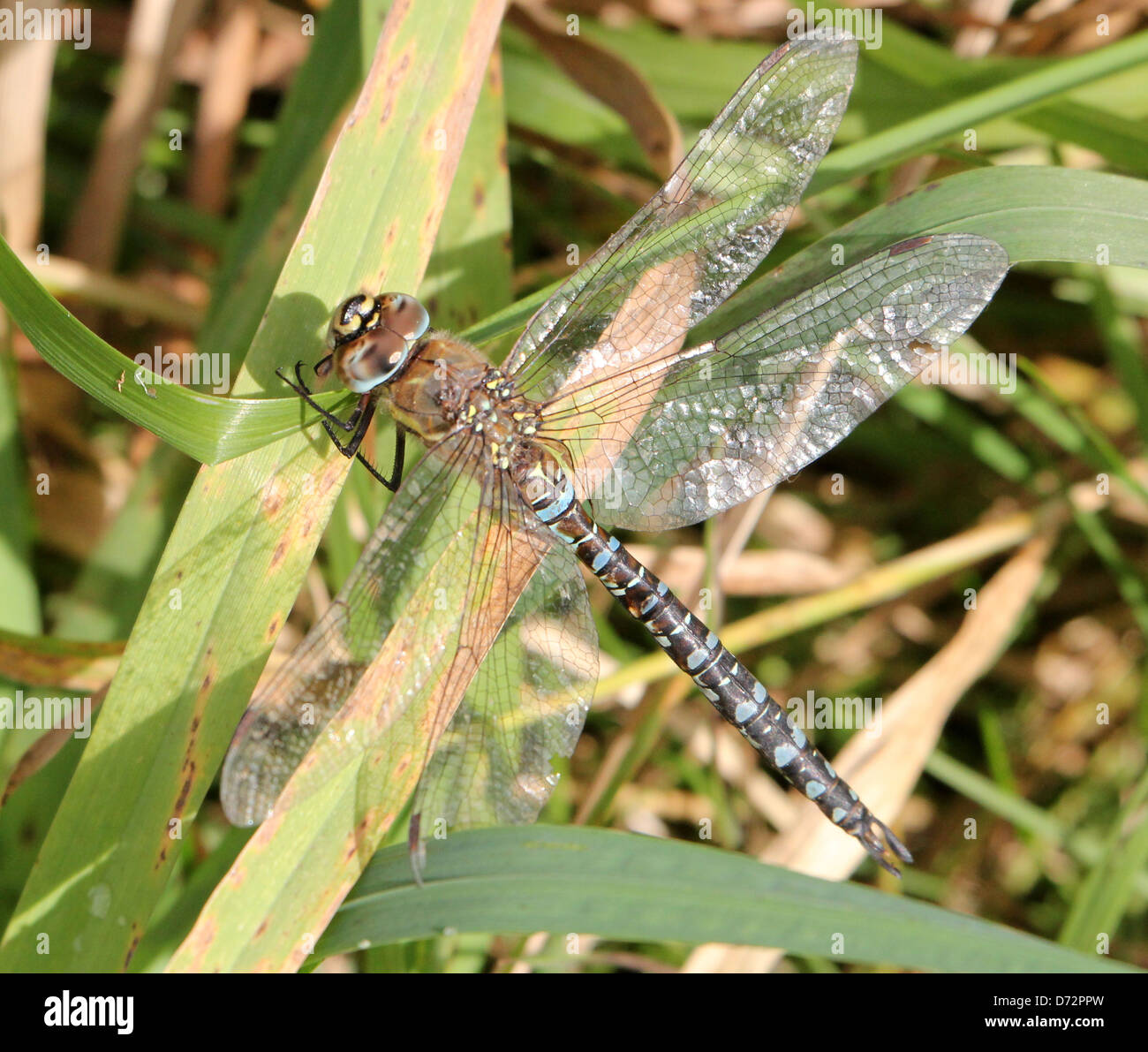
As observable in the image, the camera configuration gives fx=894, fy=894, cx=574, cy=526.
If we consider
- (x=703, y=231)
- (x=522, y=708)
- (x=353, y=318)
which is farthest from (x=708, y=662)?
(x=353, y=318)

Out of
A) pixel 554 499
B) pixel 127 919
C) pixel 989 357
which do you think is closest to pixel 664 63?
pixel 989 357

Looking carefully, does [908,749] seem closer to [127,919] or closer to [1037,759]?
[1037,759]

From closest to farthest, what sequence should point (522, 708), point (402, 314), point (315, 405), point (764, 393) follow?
point (315, 405) < point (402, 314) < point (522, 708) < point (764, 393)

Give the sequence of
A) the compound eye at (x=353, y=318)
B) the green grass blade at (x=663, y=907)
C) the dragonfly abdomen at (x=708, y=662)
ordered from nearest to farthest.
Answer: the green grass blade at (x=663, y=907) → the compound eye at (x=353, y=318) → the dragonfly abdomen at (x=708, y=662)

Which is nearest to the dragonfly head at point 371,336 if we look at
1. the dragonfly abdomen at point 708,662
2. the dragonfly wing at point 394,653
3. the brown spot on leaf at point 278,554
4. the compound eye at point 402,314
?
the compound eye at point 402,314

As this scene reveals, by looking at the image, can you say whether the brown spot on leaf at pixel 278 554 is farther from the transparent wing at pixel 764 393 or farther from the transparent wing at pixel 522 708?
the transparent wing at pixel 764 393

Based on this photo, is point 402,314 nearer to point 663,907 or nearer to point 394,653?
point 394,653
